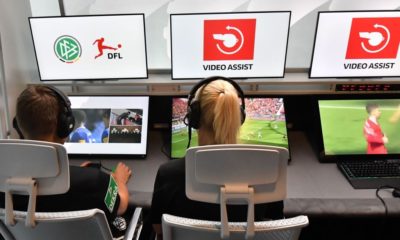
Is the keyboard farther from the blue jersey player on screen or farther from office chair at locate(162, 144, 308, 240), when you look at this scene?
the blue jersey player on screen

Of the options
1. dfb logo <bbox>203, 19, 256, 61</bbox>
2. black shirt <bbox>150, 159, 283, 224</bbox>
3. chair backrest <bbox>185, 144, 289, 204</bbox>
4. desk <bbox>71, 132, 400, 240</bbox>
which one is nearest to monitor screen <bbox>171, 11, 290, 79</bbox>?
dfb logo <bbox>203, 19, 256, 61</bbox>

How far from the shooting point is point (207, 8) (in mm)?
1845

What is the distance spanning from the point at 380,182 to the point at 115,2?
162 cm

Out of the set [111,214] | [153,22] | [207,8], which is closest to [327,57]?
[207,8]

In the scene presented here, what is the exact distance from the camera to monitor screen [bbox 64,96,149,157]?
5.34ft

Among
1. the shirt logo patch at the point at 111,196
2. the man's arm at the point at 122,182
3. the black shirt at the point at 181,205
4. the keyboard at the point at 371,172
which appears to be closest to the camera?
the black shirt at the point at 181,205

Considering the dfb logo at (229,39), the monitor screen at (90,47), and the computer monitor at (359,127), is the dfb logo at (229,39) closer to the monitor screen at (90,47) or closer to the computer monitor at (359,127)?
the monitor screen at (90,47)

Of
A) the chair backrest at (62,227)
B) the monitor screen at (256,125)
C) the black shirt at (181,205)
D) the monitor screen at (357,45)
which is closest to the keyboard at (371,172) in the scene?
the monitor screen at (256,125)

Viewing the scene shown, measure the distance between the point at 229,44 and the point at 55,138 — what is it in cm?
92

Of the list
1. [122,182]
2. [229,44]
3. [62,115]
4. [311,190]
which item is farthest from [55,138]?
[311,190]

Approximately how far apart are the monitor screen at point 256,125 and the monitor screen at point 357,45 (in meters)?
0.28

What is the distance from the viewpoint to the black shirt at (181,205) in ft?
3.19

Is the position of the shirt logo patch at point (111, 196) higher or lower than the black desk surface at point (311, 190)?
higher

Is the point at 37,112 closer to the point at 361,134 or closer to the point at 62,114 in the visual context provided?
the point at 62,114
